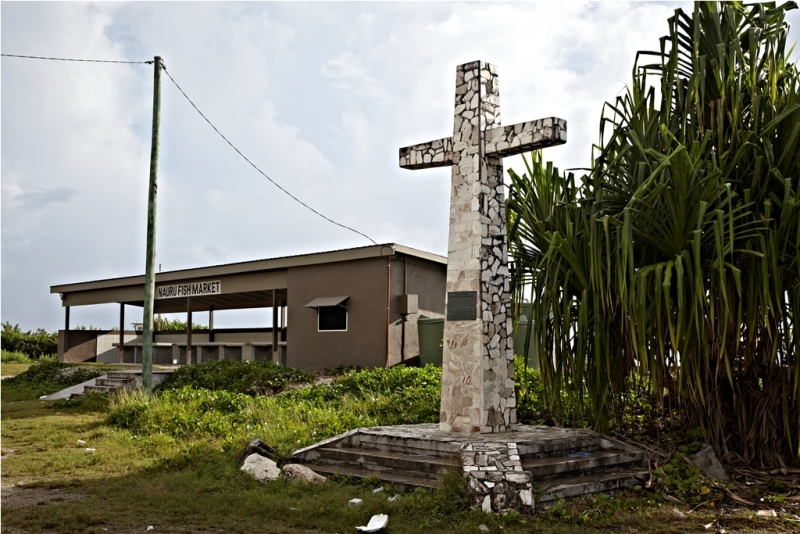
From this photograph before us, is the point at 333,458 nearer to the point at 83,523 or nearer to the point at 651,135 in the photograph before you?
the point at 83,523

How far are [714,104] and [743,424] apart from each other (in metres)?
3.75

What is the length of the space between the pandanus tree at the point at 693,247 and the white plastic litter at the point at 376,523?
9.67 feet

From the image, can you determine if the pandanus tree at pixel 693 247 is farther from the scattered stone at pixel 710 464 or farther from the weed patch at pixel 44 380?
the weed patch at pixel 44 380

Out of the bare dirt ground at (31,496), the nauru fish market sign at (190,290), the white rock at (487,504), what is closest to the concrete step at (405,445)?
the white rock at (487,504)

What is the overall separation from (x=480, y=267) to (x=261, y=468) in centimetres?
341

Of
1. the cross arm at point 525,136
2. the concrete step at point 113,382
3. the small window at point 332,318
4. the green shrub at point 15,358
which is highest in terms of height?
the cross arm at point 525,136

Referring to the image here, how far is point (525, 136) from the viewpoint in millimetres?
8586

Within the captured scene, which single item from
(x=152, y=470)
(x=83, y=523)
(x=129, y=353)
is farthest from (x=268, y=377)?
(x=129, y=353)

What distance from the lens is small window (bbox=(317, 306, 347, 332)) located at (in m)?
17.2

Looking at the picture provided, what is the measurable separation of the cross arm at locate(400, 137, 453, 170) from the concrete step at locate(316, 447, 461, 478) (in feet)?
12.0

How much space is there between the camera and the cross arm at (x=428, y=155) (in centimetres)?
927

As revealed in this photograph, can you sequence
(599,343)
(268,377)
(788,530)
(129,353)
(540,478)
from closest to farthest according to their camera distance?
1. (788,530)
2. (540,478)
3. (599,343)
4. (268,377)
5. (129,353)

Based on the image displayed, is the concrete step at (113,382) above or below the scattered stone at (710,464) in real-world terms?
above

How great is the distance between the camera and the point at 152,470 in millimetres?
8992
